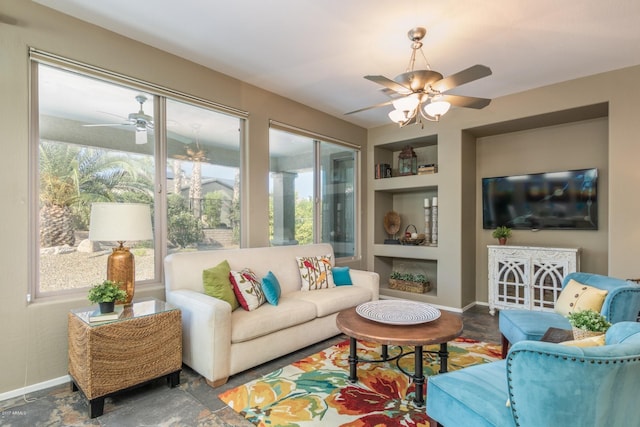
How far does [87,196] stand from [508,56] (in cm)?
389

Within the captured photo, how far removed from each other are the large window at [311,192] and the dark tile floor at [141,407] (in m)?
1.98

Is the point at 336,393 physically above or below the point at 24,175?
below

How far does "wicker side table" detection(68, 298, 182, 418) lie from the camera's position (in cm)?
201

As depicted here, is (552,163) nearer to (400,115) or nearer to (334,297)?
(400,115)

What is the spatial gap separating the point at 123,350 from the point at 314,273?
1.96 metres

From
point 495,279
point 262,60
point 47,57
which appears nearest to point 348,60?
point 262,60

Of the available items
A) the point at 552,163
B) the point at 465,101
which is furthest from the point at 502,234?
the point at 465,101

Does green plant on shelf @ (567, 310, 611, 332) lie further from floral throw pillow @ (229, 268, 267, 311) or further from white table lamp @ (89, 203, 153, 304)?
white table lamp @ (89, 203, 153, 304)

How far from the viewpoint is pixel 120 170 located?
9.22ft

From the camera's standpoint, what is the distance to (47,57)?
2367 millimetres

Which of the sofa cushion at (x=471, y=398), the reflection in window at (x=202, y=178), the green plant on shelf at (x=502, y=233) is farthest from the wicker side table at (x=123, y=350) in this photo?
the green plant on shelf at (x=502, y=233)

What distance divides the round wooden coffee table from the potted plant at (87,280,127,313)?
5.03 ft

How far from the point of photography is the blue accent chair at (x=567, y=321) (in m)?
2.12

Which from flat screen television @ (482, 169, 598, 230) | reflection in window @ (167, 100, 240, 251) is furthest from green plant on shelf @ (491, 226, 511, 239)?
reflection in window @ (167, 100, 240, 251)
